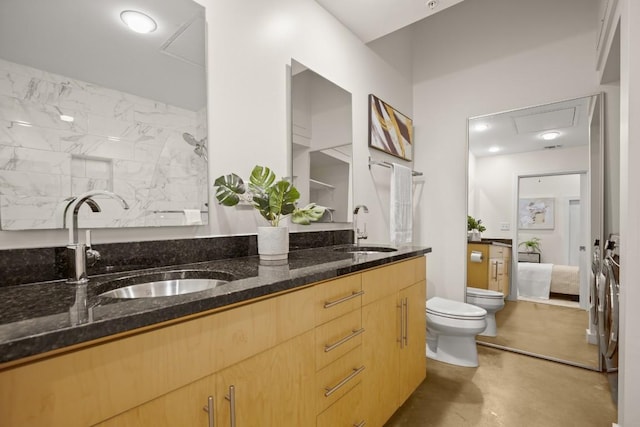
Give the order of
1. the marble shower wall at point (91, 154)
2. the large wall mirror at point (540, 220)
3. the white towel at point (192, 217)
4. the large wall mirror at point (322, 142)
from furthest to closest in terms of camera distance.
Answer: the large wall mirror at point (540, 220) → the large wall mirror at point (322, 142) → the white towel at point (192, 217) → the marble shower wall at point (91, 154)

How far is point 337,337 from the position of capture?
1.20m

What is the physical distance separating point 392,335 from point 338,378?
488mm

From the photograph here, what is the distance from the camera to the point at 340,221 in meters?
2.18

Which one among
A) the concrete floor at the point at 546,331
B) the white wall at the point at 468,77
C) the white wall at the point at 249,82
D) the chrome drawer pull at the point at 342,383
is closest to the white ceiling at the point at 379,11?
the white wall at the point at 249,82

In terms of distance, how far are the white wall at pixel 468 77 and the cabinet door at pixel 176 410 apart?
2.64 m

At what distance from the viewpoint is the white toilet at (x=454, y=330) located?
2.17m

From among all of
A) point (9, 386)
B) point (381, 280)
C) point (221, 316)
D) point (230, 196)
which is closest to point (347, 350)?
point (381, 280)

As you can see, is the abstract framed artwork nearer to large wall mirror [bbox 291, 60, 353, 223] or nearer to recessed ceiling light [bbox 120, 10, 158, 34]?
large wall mirror [bbox 291, 60, 353, 223]

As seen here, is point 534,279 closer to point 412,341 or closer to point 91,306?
point 412,341

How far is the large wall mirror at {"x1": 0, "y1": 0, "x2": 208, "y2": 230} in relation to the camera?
915 millimetres

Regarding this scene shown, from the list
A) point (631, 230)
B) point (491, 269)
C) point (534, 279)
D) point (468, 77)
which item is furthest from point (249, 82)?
point (534, 279)

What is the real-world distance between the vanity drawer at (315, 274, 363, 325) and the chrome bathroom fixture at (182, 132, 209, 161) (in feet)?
2.52

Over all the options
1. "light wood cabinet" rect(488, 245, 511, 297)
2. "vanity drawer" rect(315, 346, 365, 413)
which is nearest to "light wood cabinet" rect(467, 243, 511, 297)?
"light wood cabinet" rect(488, 245, 511, 297)

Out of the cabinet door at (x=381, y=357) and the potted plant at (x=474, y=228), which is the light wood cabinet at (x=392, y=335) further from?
the potted plant at (x=474, y=228)
